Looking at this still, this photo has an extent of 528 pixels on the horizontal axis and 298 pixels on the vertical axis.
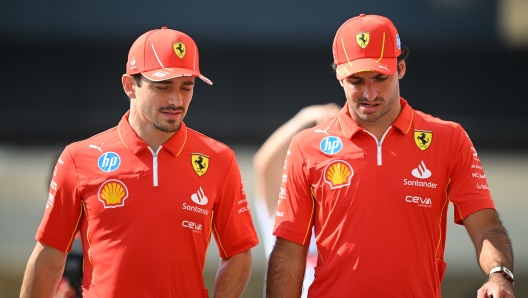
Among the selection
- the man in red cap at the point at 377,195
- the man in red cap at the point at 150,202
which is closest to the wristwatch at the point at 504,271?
the man in red cap at the point at 377,195

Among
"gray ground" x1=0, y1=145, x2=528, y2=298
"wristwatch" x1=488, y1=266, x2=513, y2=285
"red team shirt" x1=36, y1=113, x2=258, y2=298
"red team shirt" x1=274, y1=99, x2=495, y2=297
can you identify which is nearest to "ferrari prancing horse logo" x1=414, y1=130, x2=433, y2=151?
"red team shirt" x1=274, y1=99, x2=495, y2=297

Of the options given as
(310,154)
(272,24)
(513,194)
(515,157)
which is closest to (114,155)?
(310,154)

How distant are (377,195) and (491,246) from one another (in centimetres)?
44

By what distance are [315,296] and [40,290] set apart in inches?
40.4

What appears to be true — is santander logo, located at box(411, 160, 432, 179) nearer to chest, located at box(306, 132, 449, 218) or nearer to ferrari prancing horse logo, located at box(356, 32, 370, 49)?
chest, located at box(306, 132, 449, 218)

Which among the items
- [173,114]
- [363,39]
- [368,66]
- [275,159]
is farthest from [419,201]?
[275,159]

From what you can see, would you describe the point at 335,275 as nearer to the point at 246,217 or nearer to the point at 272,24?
the point at 246,217

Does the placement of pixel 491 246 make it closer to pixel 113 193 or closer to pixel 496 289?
pixel 496 289

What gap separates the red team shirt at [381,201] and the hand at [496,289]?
0.81ft

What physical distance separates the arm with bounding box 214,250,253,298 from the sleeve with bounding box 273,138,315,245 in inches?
6.6

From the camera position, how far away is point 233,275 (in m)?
3.15

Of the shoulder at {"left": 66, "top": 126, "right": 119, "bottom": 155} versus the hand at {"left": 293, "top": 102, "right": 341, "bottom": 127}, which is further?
the hand at {"left": 293, "top": 102, "right": 341, "bottom": 127}

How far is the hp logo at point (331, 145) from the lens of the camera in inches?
124

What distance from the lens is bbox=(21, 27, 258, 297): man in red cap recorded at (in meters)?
2.99
